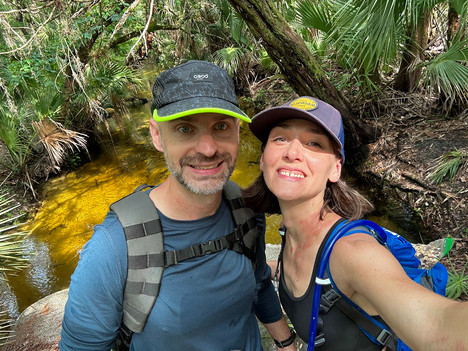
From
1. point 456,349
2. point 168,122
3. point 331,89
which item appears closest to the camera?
point 456,349

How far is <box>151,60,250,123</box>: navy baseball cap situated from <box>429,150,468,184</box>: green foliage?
3.89 meters

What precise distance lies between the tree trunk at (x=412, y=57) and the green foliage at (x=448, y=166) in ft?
5.06

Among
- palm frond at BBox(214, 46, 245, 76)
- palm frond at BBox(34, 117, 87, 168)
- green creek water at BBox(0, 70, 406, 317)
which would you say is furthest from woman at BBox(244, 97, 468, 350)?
palm frond at BBox(214, 46, 245, 76)

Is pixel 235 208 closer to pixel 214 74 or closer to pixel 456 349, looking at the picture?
pixel 214 74

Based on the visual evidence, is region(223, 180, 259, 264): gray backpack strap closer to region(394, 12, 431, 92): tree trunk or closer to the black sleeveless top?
the black sleeveless top

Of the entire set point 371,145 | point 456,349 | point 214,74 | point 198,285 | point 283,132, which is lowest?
point 371,145

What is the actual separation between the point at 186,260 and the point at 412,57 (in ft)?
19.0

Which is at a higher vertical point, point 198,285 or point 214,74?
point 214,74

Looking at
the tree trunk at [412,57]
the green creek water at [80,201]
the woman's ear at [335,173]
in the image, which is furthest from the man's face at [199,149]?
the tree trunk at [412,57]

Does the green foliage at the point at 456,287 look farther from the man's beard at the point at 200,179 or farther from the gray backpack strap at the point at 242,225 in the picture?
the man's beard at the point at 200,179

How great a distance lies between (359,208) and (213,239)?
778 mm

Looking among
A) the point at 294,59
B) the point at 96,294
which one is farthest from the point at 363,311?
the point at 294,59

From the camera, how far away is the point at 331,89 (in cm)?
480

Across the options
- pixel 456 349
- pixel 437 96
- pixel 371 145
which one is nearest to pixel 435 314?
pixel 456 349
